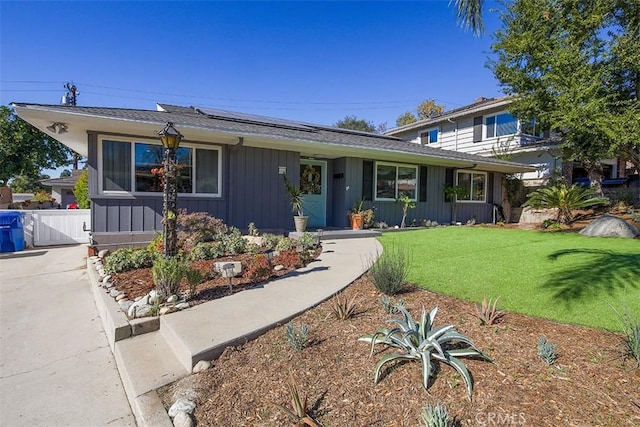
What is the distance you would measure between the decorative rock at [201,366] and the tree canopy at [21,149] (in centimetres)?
2586

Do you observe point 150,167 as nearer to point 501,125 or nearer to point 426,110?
point 501,125

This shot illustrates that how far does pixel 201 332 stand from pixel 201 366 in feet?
1.45

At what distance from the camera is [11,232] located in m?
8.89

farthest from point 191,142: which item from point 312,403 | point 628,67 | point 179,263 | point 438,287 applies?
point 628,67

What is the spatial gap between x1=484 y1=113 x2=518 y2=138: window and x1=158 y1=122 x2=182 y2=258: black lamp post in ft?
50.4

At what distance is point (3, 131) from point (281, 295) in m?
25.4

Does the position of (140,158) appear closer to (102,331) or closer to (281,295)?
(102,331)

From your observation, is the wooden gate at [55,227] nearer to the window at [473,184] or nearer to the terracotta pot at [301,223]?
the terracotta pot at [301,223]

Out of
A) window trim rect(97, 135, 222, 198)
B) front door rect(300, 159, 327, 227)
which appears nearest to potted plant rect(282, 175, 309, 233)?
front door rect(300, 159, 327, 227)

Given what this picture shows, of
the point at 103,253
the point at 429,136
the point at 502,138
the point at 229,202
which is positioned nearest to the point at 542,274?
the point at 229,202

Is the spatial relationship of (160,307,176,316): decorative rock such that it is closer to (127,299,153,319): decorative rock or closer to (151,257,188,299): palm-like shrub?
(127,299,153,319): decorative rock

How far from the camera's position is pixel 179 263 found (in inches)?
153

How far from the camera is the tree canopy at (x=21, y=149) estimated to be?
65.0ft

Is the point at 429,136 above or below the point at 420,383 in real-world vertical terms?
above
